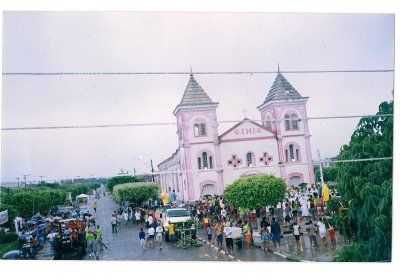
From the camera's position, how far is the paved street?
6.08 m

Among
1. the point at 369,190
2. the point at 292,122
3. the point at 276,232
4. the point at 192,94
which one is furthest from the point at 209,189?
the point at 369,190

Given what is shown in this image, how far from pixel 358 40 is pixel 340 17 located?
15.1 inches

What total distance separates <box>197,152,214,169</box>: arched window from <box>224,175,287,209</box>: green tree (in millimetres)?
393

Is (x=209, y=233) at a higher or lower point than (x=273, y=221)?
lower

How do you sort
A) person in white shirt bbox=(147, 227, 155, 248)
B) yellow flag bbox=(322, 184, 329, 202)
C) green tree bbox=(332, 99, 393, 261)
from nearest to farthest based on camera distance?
green tree bbox=(332, 99, 393, 261) → person in white shirt bbox=(147, 227, 155, 248) → yellow flag bbox=(322, 184, 329, 202)

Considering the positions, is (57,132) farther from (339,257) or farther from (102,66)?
(339,257)

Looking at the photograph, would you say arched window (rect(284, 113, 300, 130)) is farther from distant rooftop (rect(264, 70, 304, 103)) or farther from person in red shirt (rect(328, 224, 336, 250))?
person in red shirt (rect(328, 224, 336, 250))

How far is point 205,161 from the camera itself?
6371 mm

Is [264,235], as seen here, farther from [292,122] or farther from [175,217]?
[292,122]

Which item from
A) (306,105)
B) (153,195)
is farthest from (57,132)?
(306,105)

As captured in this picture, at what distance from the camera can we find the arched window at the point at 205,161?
20.9ft

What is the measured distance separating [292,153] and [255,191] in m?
0.73

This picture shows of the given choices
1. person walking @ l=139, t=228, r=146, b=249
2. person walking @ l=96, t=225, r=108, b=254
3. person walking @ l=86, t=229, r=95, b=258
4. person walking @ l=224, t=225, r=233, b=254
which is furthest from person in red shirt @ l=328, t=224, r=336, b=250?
person walking @ l=86, t=229, r=95, b=258

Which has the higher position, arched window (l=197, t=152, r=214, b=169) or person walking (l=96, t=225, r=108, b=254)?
arched window (l=197, t=152, r=214, b=169)
